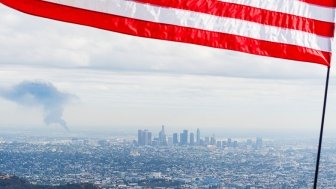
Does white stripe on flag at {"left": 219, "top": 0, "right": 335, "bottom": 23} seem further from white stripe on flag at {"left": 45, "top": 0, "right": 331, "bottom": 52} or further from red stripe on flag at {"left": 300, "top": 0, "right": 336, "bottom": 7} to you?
white stripe on flag at {"left": 45, "top": 0, "right": 331, "bottom": 52}

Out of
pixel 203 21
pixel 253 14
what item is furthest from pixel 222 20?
pixel 253 14

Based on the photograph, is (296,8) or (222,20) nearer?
(222,20)

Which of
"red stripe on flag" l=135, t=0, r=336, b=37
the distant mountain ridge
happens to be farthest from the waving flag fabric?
the distant mountain ridge

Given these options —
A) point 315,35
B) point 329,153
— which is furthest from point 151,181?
point 315,35

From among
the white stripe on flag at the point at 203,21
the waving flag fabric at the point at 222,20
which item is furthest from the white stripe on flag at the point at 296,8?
the white stripe on flag at the point at 203,21

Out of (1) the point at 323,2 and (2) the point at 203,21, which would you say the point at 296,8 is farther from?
(2) the point at 203,21

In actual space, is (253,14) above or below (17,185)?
above

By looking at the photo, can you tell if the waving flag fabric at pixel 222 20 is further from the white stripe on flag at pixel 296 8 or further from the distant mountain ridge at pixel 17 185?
the distant mountain ridge at pixel 17 185
